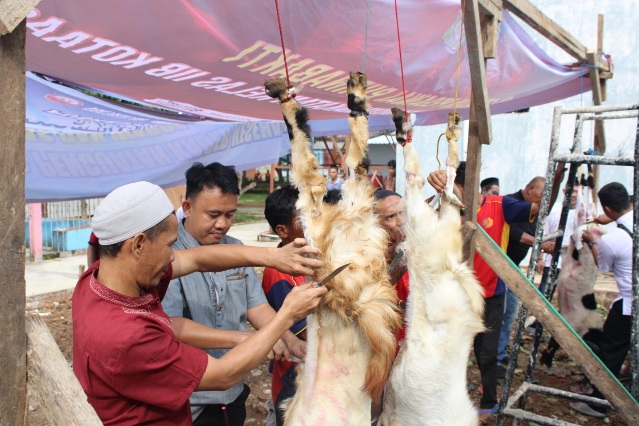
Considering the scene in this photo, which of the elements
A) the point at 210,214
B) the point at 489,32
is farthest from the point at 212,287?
the point at 489,32

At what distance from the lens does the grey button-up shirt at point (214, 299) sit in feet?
7.32

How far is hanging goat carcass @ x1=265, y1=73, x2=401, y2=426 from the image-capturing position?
178 centimetres

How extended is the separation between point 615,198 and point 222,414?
3609 millimetres

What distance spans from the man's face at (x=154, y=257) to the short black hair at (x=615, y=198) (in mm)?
3820

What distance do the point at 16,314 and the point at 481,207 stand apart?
13.8ft

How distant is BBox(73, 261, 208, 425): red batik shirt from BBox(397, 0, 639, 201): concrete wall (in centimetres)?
720

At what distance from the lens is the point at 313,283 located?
1713 millimetres

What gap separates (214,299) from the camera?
235 centimetres

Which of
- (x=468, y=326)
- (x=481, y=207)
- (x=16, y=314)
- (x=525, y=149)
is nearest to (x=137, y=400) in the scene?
(x=16, y=314)

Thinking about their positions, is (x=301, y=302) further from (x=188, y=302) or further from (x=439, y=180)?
(x=439, y=180)

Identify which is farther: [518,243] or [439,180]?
[518,243]

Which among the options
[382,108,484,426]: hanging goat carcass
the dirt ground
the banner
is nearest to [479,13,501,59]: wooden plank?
[382,108,484,426]: hanging goat carcass

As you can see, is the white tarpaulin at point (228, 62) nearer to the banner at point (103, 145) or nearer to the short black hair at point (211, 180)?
the banner at point (103, 145)

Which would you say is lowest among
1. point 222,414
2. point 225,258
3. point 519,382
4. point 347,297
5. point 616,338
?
point 519,382
